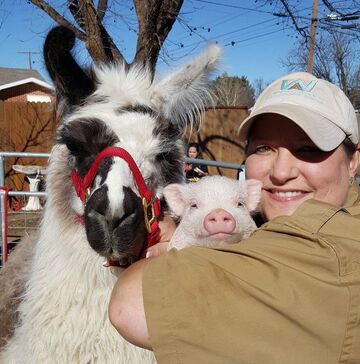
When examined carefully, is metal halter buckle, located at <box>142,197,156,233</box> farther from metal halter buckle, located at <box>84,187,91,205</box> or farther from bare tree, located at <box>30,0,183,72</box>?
bare tree, located at <box>30,0,183,72</box>

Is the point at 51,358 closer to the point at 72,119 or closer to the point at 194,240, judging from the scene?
the point at 194,240

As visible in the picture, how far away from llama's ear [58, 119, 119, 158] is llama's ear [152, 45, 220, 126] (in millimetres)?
594

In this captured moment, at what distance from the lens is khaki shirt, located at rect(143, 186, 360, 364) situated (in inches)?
46.1

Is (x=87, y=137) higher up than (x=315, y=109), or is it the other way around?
(x=315, y=109)

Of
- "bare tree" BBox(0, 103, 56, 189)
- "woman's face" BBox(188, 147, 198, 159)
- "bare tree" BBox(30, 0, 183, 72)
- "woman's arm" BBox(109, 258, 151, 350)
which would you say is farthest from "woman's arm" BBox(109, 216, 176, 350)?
"bare tree" BBox(0, 103, 56, 189)

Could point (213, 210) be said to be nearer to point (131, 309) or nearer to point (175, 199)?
point (175, 199)

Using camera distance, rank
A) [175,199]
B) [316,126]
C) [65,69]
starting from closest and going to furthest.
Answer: [316,126] → [175,199] → [65,69]

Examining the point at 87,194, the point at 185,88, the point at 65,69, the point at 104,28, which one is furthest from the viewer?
the point at 104,28

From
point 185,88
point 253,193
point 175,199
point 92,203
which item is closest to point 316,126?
point 253,193

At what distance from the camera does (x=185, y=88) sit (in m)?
3.10

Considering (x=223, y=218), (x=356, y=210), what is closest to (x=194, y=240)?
(x=223, y=218)

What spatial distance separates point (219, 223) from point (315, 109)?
0.62m

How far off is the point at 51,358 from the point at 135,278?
132cm

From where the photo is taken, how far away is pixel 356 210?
174 centimetres
